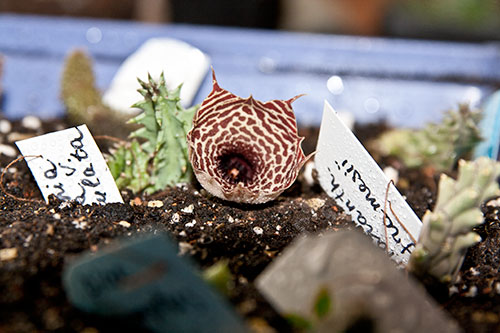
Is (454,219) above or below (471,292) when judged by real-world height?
above

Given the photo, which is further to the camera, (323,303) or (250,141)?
(250,141)

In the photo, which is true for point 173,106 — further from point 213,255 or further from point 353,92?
point 353,92

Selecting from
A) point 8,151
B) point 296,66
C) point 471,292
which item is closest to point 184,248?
point 471,292

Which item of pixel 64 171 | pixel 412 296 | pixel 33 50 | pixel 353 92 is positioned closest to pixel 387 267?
pixel 412 296

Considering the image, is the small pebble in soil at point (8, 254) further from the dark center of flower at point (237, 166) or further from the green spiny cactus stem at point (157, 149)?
the dark center of flower at point (237, 166)

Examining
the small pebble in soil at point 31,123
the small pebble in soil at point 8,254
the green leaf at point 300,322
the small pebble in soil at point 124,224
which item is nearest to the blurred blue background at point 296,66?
the small pebble in soil at point 31,123

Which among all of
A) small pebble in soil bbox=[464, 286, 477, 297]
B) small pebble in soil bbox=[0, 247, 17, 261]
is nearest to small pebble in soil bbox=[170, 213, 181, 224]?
small pebble in soil bbox=[0, 247, 17, 261]

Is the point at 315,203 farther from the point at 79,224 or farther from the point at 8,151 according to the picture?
the point at 8,151
